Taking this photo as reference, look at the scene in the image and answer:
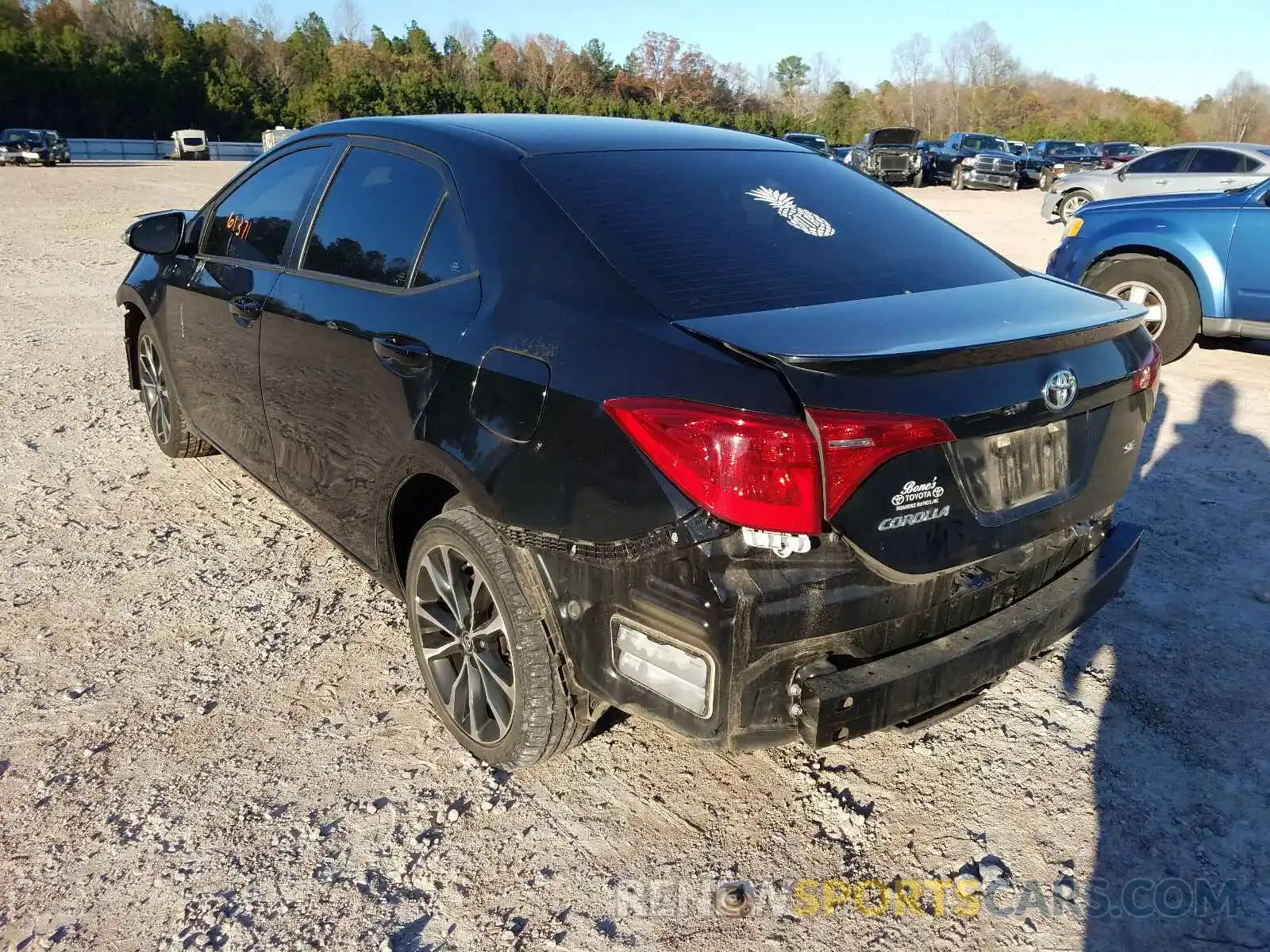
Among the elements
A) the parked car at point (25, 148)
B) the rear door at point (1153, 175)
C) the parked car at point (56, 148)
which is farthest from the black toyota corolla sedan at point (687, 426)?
the parked car at point (56, 148)

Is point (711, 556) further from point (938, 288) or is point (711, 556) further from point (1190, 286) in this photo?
point (1190, 286)

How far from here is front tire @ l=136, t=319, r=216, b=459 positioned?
4.80 meters

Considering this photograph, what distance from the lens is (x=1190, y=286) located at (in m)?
7.42

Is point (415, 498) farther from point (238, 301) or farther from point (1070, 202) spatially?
point (1070, 202)

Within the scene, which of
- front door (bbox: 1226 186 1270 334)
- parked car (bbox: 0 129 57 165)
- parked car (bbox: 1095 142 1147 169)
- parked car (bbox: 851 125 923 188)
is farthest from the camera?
parked car (bbox: 1095 142 1147 169)

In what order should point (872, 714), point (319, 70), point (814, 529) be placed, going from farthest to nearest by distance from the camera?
point (319, 70) < point (872, 714) < point (814, 529)


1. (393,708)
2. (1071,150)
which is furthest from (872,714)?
(1071,150)

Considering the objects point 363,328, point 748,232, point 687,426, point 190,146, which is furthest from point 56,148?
point 687,426

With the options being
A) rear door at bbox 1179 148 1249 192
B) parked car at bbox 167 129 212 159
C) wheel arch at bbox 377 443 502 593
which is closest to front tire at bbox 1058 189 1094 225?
rear door at bbox 1179 148 1249 192

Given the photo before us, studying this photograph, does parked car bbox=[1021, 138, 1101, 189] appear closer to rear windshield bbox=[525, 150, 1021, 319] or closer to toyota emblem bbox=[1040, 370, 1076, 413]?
rear windshield bbox=[525, 150, 1021, 319]

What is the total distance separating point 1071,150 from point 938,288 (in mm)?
38385

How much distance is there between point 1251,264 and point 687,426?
22.6 ft

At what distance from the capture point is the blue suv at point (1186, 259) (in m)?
7.16

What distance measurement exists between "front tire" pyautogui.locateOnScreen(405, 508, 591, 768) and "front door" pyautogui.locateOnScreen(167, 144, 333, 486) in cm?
126
